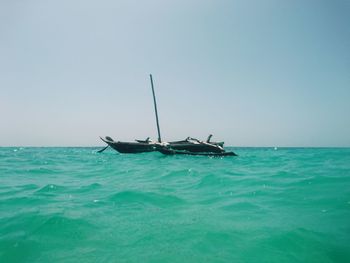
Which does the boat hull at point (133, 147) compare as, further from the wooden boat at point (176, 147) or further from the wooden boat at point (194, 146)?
the wooden boat at point (194, 146)

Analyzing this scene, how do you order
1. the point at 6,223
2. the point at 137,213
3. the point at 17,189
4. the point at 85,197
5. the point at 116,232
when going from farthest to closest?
1. the point at 17,189
2. the point at 85,197
3. the point at 137,213
4. the point at 6,223
5. the point at 116,232

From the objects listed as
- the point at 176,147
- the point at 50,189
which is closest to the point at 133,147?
the point at 176,147

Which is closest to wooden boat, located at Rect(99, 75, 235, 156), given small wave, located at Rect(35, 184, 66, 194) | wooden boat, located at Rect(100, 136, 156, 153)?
wooden boat, located at Rect(100, 136, 156, 153)

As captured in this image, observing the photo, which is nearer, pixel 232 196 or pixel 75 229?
pixel 75 229

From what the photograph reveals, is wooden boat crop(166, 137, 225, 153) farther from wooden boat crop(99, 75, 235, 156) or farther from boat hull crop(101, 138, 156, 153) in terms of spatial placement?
boat hull crop(101, 138, 156, 153)

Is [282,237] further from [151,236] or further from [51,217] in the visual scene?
[51,217]

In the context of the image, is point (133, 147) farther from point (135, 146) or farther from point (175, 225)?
point (175, 225)

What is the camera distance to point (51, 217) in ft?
19.5

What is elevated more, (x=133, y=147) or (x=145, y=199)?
(x=133, y=147)

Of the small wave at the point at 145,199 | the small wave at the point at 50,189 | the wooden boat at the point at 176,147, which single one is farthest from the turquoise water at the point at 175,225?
the wooden boat at the point at 176,147

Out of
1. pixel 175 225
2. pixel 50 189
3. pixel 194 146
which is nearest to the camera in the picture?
pixel 175 225

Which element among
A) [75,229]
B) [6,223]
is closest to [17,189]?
[6,223]

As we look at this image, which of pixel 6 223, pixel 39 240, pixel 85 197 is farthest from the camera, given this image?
pixel 85 197

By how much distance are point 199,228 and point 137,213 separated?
6.46 feet
